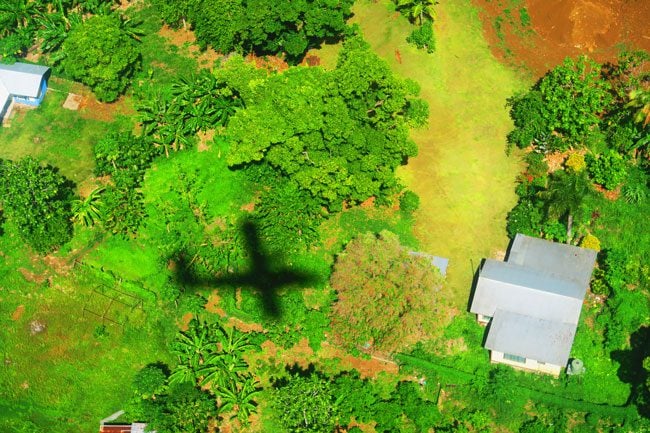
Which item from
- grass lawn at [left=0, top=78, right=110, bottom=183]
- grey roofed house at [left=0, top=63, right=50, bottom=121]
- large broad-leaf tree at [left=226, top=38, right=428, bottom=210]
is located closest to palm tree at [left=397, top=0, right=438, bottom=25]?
large broad-leaf tree at [left=226, top=38, right=428, bottom=210]

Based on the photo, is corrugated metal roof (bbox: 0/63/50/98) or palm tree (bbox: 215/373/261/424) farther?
corrugated metal roof (bbox: 0/63/50/98)

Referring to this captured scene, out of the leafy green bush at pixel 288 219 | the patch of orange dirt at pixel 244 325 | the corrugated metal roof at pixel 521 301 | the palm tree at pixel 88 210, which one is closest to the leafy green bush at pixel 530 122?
the corrugated metal roof at pixel 521 301

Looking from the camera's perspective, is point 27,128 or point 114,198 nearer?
point 114,198

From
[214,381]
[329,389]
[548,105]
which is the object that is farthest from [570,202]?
[214,381]

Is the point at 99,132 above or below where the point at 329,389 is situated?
above

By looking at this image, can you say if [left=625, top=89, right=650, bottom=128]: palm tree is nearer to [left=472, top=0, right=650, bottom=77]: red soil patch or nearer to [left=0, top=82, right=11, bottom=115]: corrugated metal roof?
[left=472, top=0, right=650, bottom=77]: red soil patch

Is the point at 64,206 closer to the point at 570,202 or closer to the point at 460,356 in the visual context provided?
the point at 460,356
